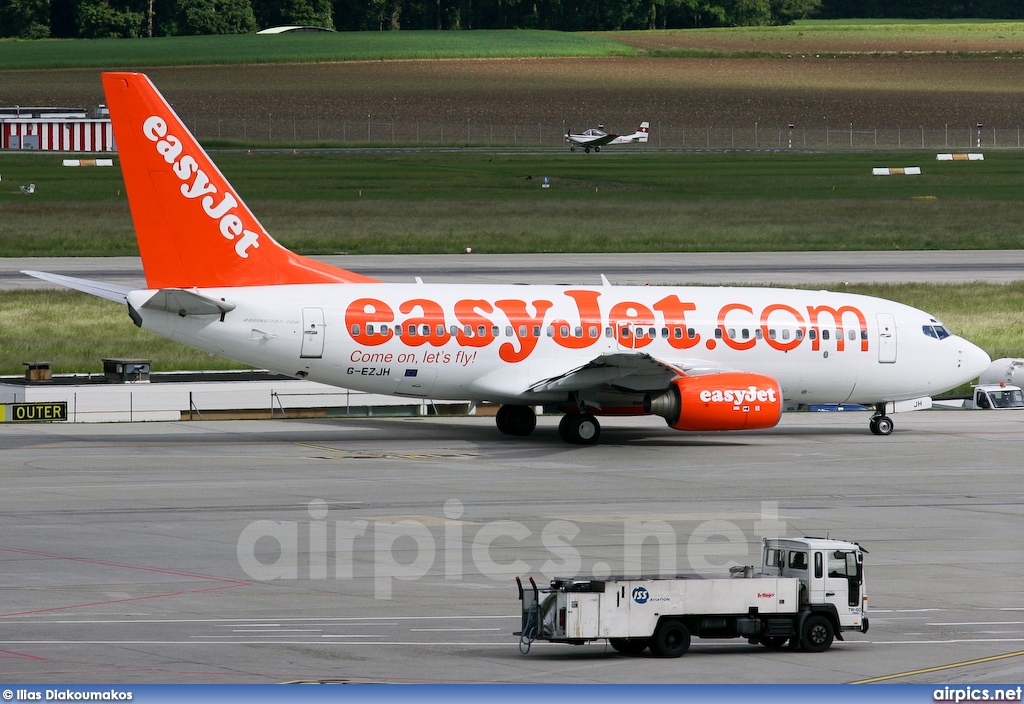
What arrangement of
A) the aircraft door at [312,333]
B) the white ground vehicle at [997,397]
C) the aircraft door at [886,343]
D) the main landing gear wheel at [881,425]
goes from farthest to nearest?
the white ground vehicle at [997,397] < the main landing gear wheel at [881,425] < the aircraft door at [886,343] < the aircraft door at [312,333]

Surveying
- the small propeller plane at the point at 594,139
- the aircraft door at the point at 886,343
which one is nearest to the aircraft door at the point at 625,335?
the aircraft door at the point at 886,343

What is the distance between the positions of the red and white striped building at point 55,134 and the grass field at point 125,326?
83.1 meters

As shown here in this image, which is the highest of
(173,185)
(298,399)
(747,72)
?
(747,72)

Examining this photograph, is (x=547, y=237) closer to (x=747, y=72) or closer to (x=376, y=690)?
(x=376, y=690)

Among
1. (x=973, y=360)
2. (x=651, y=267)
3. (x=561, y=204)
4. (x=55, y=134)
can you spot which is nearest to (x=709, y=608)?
(x=973, y=360)

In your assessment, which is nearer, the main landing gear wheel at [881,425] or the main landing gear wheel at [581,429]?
the main landing gear wheel at [581,429]

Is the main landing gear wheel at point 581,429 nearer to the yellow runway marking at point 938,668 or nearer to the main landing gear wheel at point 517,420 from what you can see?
the main landing gear wheel at point 517,420

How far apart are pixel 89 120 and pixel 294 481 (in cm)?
11960

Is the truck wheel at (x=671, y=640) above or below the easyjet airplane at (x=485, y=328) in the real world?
below

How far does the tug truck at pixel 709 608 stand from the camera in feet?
59.7

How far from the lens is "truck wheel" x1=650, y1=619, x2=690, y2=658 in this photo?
1842 cm

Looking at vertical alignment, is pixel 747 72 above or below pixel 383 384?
above

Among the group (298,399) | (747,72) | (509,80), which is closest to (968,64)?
(747,72)

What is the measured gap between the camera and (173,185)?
3728 centimetres
